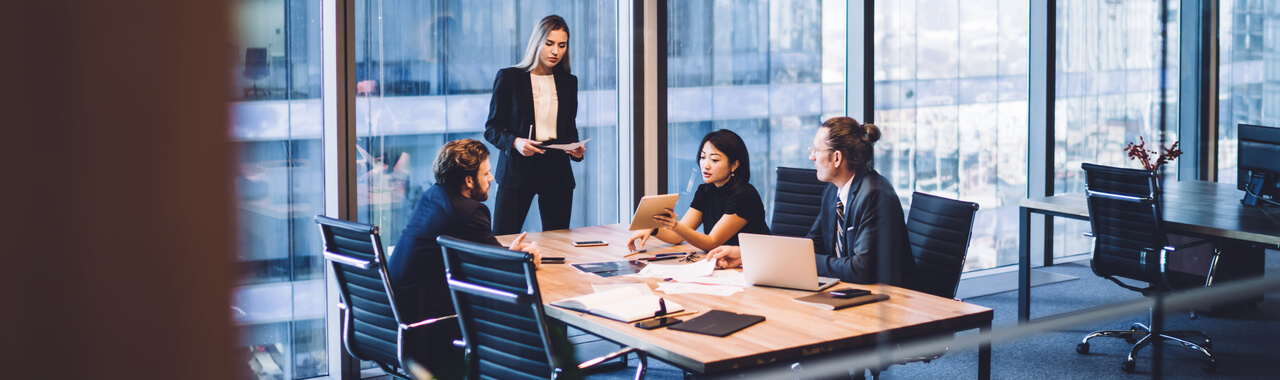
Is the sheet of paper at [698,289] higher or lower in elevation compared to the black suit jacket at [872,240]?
lower

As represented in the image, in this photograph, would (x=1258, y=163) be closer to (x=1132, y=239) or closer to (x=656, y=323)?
(x=1132, y=239)

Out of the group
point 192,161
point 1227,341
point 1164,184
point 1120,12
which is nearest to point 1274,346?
point 1227,341

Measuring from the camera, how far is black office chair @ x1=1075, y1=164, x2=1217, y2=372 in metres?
3.91

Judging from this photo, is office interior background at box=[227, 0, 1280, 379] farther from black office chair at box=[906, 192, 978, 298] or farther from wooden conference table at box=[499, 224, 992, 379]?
black office chair at box=[906, 192, 978, 298]

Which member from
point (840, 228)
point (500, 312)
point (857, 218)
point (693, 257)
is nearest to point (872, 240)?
point (857, 218)

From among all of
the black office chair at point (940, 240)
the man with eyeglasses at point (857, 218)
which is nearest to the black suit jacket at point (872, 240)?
the man with eyeglasses at point (857, 218)

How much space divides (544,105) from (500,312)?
1.94 meters

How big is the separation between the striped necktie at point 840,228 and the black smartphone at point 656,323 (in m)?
0.95

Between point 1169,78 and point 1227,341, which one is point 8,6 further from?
point 1169,78

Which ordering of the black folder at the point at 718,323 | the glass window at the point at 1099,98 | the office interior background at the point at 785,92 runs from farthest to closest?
1. the glass window at the point at 1099,98
2. the office interior background at the point at 785,92
3. the black folder at the point at 718,323

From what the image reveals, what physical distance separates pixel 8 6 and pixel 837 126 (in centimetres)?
305

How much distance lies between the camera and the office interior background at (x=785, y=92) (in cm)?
385

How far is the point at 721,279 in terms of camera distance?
9.64 ft

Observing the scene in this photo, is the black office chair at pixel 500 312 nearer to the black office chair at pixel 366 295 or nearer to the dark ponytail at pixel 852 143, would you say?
the black office chair at pixel 366 295
